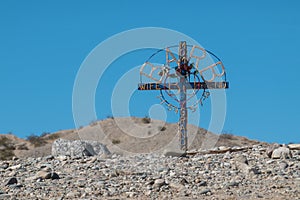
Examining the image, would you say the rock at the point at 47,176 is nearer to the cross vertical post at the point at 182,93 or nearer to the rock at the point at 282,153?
the rock at the point at 282,153

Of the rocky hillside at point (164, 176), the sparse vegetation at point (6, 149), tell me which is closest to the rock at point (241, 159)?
the rocky hillside at point (164, 176)

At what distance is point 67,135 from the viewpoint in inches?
1555

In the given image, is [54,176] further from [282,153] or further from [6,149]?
[6,149]

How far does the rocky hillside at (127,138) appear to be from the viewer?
31809 millimetres

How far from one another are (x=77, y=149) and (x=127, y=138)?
13820 millimetres

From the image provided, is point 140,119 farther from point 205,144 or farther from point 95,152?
point 95,152

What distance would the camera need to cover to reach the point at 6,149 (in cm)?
3619

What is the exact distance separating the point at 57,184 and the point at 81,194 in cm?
153

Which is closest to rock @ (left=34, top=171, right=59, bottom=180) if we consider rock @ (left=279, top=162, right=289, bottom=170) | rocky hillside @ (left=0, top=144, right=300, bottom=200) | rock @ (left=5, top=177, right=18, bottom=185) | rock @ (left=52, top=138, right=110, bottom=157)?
rocky hillside @ (left=0, top=144, right=300, bottom=200)

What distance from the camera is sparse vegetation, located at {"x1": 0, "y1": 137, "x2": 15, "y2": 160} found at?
110 ft

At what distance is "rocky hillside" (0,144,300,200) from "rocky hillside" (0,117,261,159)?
10.6 metres

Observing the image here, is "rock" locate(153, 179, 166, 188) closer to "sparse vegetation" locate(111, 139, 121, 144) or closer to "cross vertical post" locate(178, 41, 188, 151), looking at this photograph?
"cross vertical post" locate(178, 41, 188, 151)

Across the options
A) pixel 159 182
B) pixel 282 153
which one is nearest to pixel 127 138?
Result: pixel 282 153

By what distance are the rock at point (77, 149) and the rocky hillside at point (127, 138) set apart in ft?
23.4
